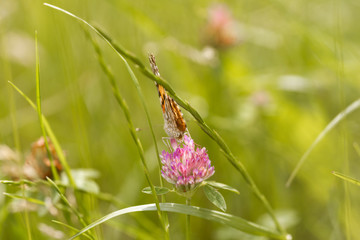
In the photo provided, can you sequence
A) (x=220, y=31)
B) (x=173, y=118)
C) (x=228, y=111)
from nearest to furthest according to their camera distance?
(x=173, y=118) → (x=228, y=111) → (x=220, y=31)

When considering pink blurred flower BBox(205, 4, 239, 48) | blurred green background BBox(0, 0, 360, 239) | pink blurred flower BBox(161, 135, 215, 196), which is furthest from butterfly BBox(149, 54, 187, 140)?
pink blurred flower BBox(205, 4, 239, 48)

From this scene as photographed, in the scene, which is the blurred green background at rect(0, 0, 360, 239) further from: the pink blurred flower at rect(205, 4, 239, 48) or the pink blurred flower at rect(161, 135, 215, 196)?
the pink blurred flower at rect(161, 135, 215, 196)

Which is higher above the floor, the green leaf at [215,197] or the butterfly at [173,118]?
the butterfly at [173,118]

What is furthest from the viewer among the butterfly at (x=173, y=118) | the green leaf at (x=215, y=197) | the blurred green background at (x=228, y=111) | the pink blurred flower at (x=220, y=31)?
the pink blurred flower at (x=220, y=31)

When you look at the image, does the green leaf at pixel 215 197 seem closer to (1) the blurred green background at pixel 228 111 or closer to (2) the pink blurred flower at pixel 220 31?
(1) the blurred green background at pixel 228 111

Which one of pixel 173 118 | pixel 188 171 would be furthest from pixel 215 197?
pixel 173 118

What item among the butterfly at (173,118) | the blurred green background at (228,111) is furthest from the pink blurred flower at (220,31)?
the butterfly at (173,118)

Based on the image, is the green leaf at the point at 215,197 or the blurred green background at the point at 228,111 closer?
the green leaf at the point at 215,197

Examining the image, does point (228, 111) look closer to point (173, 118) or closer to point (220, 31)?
point (220, 31)
